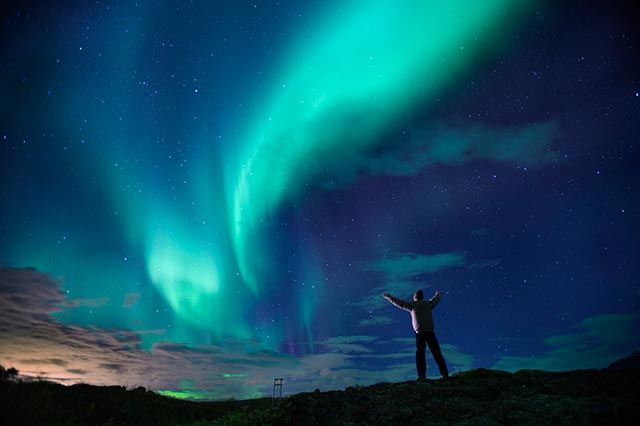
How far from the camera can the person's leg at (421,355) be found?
33.1 feet

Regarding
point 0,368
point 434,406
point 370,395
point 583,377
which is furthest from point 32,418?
point 583,377

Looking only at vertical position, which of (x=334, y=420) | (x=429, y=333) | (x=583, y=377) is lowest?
(x=334, y=420)

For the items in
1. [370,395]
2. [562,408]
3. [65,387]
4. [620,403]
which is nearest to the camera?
[620,403]

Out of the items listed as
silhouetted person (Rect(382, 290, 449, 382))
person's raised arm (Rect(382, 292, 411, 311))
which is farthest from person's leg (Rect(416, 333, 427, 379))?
person's raised arm (Rect(382, 292, 411, 311))

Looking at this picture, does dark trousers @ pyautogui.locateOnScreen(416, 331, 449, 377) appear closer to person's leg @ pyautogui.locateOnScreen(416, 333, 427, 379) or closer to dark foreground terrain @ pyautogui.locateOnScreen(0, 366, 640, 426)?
person's leg @ pyautogui.locateOnScreen(416, 333, 427, 379)

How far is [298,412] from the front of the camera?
7504 millimetres

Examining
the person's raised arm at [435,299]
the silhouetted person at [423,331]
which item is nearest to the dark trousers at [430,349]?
the silhouetted person at [423,331]

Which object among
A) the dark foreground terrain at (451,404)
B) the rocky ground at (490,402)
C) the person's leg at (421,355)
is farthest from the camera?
the person's leg at (421,355)

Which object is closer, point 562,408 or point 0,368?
point 562,408

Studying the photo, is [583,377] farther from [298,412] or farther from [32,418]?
[32,418]

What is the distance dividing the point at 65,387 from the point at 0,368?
5.22m

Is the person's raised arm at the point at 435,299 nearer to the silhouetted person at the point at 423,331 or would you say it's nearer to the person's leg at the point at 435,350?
the silhouetted person at the point at 423,331

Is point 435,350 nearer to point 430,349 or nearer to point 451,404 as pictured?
point 430,349

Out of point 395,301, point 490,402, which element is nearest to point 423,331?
point 395,301
